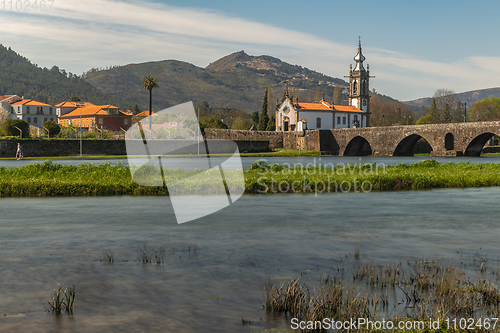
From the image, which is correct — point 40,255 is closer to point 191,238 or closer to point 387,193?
point 191,238

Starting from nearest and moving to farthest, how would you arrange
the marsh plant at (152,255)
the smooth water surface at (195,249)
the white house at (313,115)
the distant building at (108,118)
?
1. the smooth water surface at (195,249)
2. the marsh plant at (152,255)
3. the white house at (313,115)
4. the distant building at (108,118)

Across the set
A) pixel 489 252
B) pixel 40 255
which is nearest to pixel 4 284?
pixel 40 255

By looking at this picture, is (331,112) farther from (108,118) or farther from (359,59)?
(108,118)

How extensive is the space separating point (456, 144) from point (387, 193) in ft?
189

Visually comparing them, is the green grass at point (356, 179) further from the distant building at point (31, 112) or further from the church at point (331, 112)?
the distant building at point (31, 112)

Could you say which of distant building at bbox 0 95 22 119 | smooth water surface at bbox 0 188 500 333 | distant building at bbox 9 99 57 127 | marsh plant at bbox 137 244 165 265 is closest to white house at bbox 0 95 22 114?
distant building at bbox 0 95 22 119

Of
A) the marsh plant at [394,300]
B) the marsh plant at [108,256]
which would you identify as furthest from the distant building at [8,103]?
the marsh plant at [394,300]

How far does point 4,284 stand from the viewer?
9.75 m

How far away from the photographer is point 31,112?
489ft

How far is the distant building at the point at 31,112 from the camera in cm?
14712

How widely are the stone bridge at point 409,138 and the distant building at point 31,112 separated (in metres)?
90.8

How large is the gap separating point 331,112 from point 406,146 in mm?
32554

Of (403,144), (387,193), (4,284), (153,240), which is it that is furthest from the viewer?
(403,144)

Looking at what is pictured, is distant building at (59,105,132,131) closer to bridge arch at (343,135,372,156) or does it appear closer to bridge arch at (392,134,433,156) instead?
bridge arch at (343,135,372,156)
